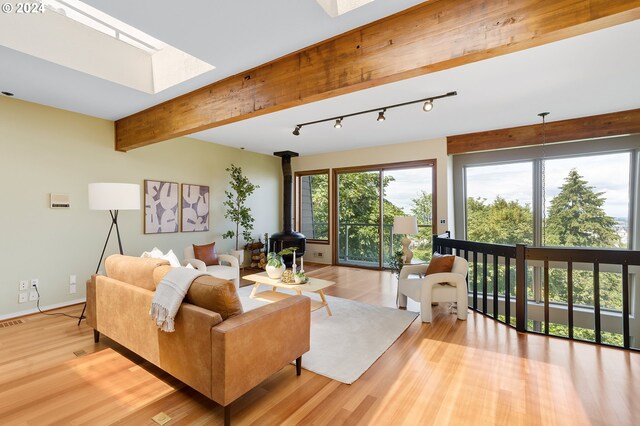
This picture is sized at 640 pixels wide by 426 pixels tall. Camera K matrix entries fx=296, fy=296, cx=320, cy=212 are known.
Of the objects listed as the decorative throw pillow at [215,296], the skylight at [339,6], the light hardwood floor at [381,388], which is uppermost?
the skylight at [339,6]

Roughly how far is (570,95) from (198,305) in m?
4.59

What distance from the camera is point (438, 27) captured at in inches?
73.3

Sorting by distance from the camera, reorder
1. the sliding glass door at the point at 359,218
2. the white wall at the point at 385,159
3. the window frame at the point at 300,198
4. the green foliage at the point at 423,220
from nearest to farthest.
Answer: the white wall at the point at 385,159 < the green foliage at the point at 423,220 < the sliding glass door at the point at 359,218 < the window frame at the point at 300,198

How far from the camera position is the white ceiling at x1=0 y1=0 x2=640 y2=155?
6.49ft

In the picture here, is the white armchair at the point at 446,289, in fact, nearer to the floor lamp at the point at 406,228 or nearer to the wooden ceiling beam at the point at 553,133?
the floor lamp at the point at 406,228

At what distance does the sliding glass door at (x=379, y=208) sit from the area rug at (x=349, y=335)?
2.45m

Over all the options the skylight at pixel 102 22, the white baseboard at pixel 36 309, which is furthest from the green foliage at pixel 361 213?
the white baseboard at pixel 36 309

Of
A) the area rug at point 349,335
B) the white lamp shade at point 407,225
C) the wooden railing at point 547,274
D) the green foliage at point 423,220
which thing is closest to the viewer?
the area rug at point 349,335

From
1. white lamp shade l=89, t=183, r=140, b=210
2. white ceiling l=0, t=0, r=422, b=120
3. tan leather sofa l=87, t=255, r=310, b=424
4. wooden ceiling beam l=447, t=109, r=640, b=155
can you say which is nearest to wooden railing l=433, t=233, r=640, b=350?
wooden ceiling beam l=447, t=109, r=640, b=155

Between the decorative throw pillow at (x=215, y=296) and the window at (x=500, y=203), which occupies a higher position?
the window at (x=500, y=203)

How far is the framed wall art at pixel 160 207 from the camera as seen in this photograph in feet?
15.6

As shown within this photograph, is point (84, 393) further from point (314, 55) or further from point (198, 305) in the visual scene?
point (314, 55)

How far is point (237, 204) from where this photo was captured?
6062mm

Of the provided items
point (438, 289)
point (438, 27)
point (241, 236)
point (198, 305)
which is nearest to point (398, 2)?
point (438, 27)
